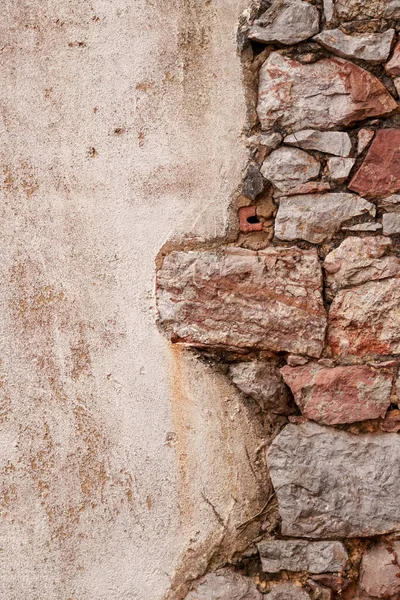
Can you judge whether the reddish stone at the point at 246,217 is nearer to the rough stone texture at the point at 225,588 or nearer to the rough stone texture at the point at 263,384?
the rough stone texture at the point at 263,384

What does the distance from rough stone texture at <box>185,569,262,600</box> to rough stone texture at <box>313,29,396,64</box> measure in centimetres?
149

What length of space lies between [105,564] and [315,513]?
613mm

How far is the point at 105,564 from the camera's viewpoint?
2004 millimetres

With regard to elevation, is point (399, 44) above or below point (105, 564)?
above

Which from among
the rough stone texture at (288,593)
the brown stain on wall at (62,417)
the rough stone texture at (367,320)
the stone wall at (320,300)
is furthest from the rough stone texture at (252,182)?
the rough stone texture at (288,593)

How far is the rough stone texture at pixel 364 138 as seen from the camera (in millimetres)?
1965

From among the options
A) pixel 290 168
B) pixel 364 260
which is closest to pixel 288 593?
pixel 364 260

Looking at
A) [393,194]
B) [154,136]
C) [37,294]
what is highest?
[154,136]

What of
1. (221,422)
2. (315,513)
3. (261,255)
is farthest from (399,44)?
(315,513)

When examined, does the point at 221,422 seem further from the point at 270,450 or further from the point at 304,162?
the point at 304,162

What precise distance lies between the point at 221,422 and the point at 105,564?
0.52 meters

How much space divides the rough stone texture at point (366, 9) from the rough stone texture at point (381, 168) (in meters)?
0.31

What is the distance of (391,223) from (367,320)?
0.91ft

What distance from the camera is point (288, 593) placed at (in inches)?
77.2
